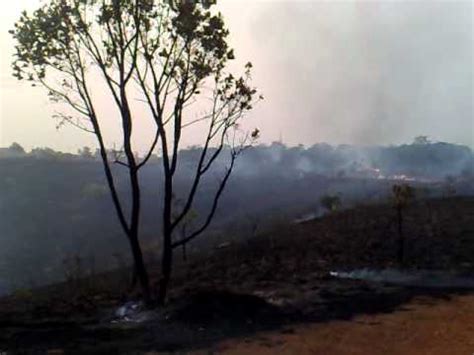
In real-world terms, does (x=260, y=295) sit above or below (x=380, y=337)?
below

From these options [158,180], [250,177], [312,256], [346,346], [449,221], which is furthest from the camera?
[250,177]

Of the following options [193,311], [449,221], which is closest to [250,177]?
[449,221]

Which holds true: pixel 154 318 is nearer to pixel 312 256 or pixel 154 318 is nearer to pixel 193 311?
pixel 193 311

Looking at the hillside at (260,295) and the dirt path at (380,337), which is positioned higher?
the dirt path at (380,337)

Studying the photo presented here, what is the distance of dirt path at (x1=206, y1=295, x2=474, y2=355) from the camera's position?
12492mm

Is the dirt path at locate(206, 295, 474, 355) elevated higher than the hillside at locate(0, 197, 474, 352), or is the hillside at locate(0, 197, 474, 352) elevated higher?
the dirt path at locate(206, 295, 474, 355)

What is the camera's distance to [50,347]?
44.3 ft

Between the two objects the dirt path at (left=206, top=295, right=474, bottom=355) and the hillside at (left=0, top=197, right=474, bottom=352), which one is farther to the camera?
the hillside at (left=0, top=197, right=474, bottom=352)

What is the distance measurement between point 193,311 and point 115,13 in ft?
28.7

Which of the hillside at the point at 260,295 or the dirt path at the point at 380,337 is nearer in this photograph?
the dirt path at the point at 380,337

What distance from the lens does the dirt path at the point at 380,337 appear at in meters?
12.5

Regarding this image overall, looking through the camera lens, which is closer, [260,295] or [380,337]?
[380,337]

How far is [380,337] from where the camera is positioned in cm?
1363

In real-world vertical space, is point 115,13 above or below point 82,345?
above
